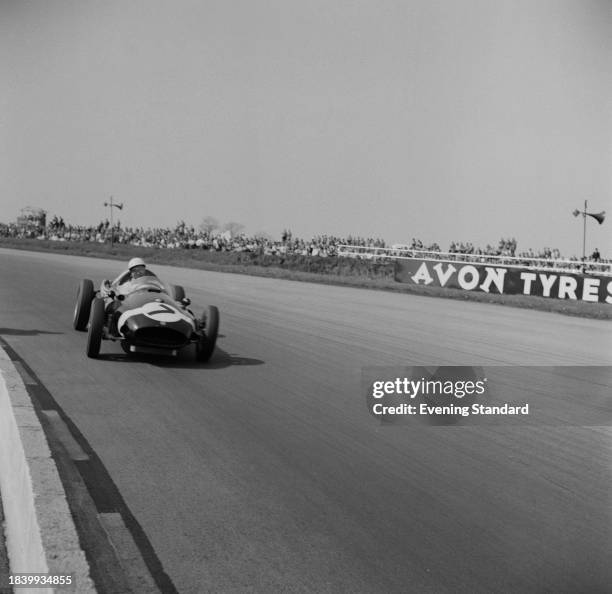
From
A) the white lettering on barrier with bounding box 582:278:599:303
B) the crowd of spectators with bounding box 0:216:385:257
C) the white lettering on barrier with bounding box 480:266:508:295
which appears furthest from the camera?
the crowd of spectators with bounding box 0:216:385:257

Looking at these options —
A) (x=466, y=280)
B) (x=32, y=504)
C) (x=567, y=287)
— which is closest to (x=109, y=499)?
(x=32, y=504)

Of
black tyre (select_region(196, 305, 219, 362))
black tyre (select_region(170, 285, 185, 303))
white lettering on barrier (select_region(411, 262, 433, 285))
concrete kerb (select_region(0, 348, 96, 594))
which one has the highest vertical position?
white lettering on barrier (select_region(411, 262, 433, 285))

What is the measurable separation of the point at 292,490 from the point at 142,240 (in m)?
37.4

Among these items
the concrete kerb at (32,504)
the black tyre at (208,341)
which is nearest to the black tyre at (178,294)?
the black tyre at (208,341)

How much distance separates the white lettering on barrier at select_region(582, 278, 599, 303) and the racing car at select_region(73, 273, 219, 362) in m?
12.5

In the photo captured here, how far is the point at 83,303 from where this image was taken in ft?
33.1

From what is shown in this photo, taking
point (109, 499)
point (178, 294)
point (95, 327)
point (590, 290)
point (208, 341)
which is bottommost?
point (109, 499)

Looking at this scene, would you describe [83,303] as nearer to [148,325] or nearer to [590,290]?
[148,325]

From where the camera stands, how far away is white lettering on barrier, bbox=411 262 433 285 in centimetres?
2297

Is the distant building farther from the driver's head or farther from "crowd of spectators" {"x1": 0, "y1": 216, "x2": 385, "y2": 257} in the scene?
the driver's head

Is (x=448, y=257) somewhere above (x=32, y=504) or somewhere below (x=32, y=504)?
above

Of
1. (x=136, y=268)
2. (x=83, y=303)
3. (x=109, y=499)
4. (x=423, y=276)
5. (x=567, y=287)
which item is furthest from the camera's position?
(x=423, y=276)

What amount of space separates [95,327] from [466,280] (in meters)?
15.0

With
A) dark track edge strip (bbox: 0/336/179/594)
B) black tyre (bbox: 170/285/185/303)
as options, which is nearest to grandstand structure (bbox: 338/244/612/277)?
black tyre (bbox: 170/285/185/303)
